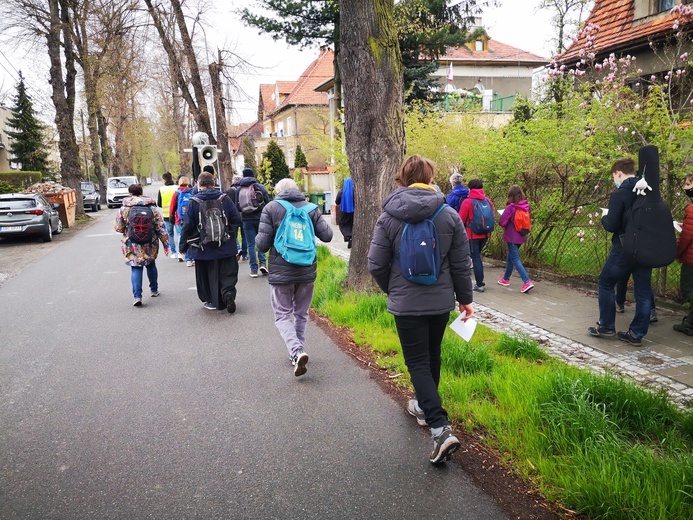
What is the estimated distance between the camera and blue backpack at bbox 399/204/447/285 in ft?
10.8

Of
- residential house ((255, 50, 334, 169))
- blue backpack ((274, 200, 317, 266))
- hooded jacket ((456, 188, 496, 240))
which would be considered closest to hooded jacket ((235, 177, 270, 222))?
hooded jacket ((456, 188, 496, 240))

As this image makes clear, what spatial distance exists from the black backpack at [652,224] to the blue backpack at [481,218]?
9.29 ft

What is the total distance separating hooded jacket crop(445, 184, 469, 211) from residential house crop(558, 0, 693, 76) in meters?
3.79

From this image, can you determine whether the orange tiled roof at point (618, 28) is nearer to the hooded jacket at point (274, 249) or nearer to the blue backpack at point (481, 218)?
the blue backpack at point (481, 218)

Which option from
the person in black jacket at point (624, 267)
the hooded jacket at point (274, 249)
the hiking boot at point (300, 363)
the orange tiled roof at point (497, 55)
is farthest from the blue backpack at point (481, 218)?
the orange tiled roof at point (497, 55)

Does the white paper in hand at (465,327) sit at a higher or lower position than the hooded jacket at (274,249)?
lower

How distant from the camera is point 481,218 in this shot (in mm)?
7820

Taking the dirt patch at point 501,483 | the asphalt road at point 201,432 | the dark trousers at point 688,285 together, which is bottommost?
the dirt patch at point 501,483

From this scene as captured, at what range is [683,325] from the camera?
18.8 feet

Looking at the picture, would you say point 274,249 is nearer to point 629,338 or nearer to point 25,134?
point 629,338

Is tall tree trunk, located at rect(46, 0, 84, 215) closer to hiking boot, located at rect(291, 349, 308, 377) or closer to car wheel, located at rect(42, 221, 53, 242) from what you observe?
car wheel, located at rect(42, 221, 53, 242)

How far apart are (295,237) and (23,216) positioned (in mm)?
14224

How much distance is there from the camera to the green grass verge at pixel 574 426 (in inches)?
109

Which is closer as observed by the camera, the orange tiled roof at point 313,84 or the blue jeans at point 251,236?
the blue jeans at point 251,236
